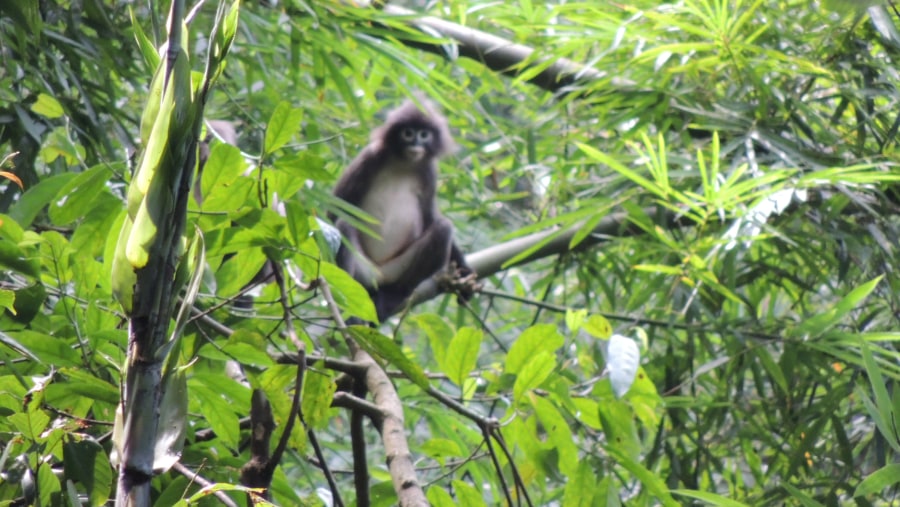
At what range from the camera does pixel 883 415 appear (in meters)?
1.08

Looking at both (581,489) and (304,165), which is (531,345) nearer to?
(581,489)

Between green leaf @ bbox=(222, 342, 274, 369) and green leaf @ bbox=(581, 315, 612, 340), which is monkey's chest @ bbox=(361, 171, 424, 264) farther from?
green leaf @ bbox=(222, 342, 274, 369)

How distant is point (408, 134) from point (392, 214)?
31 cm

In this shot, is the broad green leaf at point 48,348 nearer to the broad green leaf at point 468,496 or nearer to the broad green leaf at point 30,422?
the broad green leaf at point 30,422

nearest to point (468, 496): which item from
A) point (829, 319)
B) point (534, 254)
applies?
point (829, 319)

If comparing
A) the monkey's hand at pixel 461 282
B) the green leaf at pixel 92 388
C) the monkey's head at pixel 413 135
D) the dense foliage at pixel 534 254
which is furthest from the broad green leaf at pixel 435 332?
the monkey's head at pixel 413 135

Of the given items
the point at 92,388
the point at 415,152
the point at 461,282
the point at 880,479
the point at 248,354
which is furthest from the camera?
the point at 415,152

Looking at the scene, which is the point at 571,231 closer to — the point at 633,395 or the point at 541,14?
the point at 541,14

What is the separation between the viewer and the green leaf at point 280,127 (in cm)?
101

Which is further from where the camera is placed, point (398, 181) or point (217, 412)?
point (398, 181)

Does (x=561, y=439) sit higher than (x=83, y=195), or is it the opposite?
(x=83, y=195)

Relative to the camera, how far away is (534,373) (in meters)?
1.08

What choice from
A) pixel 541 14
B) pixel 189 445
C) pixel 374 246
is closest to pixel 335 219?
pixel 374 246

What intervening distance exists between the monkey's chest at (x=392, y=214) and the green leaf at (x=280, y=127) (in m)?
2.90
